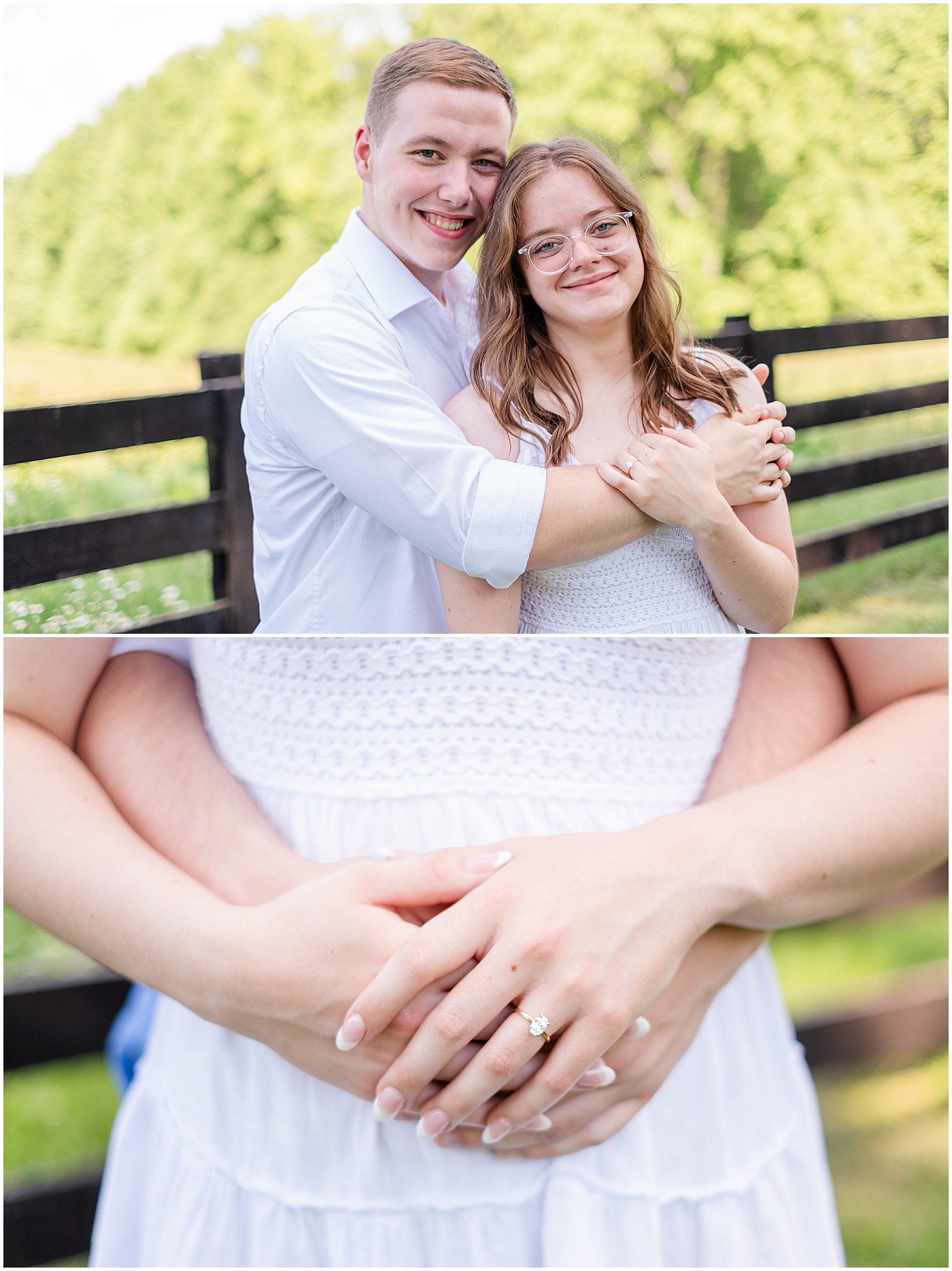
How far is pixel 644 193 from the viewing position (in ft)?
2.18

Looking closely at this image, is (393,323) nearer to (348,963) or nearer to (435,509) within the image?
(435,509)

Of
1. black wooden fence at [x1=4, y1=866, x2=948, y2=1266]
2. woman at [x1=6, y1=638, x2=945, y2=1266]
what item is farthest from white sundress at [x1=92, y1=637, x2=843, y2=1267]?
black wooden fence at [x1=4, y1=866, x2=948, y2=1266]

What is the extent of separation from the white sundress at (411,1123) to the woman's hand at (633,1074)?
0.02 m

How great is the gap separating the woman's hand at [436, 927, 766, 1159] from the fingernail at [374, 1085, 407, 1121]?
53 mm

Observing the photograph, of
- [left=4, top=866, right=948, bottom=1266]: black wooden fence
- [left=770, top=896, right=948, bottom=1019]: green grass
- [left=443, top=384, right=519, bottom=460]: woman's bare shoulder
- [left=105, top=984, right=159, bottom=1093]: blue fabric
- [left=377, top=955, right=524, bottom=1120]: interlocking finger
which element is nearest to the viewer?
[left=377, top=955, right=524, bottom=1120]: interlocking finger

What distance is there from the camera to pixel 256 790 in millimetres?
630

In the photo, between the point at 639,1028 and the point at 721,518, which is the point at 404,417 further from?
the point at 639,1028

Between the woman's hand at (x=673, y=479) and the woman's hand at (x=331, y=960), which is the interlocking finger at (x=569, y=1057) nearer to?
the woman's hand at (x=331, y=960)

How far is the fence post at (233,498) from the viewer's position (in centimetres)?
71

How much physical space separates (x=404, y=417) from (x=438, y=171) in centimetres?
17

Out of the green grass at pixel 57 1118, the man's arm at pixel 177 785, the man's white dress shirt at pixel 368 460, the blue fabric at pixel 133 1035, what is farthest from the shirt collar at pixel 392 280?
the green grass at pixel 57 1118

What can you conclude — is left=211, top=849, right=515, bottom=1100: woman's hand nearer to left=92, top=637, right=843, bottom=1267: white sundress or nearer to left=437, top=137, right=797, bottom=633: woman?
left=92, top=637, right=843, bottom=1267: white sundress

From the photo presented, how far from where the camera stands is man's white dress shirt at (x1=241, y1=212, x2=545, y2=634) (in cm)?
59

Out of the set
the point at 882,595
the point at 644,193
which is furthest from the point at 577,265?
the point at 882,595
